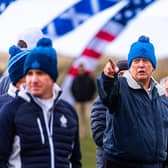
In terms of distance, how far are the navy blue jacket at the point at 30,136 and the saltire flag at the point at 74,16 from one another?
707 cm

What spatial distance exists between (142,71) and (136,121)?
441 mm

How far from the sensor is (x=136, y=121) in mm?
6930

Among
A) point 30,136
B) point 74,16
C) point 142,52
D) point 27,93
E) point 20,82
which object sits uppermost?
point 74,16

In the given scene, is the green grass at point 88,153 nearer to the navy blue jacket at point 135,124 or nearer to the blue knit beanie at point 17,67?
the navy blue jacket at point 135,124

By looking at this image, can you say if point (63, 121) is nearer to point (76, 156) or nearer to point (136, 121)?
point (76, 156)

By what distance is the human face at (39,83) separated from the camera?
18.3 ft

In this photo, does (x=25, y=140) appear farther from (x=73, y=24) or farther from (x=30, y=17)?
(x=30, y=17)

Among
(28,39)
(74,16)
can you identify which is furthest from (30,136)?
(74,16)

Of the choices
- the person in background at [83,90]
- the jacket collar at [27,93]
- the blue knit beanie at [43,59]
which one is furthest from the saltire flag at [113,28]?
the jacket collar at [27,93]

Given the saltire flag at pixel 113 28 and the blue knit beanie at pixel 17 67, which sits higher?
the saltire flag at pixel 113 28

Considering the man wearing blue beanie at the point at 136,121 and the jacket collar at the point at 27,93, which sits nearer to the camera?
the jacket collar at the point at 27,93

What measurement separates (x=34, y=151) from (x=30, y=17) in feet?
33.6

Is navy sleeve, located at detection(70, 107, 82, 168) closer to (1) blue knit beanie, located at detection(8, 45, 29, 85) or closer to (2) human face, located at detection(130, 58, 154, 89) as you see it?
(1) blue knit beanie, located at detection(8, 45, 29, 85)

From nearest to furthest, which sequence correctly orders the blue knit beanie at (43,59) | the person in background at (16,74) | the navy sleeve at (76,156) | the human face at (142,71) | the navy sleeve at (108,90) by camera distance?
1. the blue knit beanie at (43,59)
2. the navy sleeve at (76,156)
3. the person in background at (16,74)
4. the navy sleeve at (108,90)
5. the human face at (142,71)
